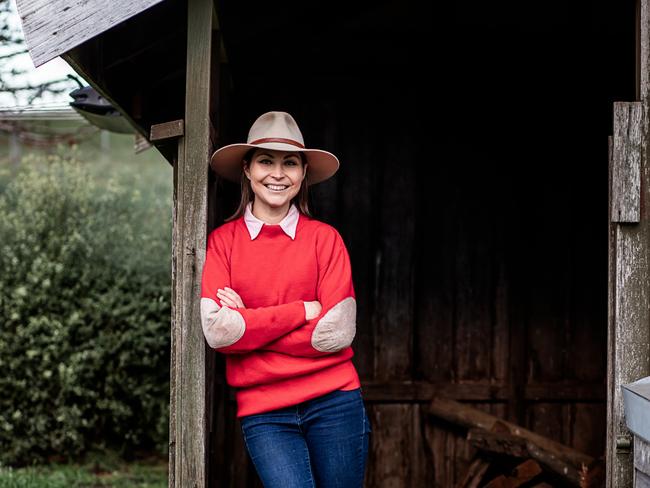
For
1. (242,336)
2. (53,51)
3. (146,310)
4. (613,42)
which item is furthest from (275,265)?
(146,310)

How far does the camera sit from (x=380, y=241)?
5.59 m

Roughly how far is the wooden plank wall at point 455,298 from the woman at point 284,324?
6.31ft

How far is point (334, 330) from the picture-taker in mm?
3426

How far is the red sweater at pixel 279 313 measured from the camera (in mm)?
3355

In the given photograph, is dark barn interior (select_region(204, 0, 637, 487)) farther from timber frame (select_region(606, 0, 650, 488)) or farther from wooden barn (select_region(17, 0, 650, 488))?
timber frame (select_region(606, 0, 650, 488))

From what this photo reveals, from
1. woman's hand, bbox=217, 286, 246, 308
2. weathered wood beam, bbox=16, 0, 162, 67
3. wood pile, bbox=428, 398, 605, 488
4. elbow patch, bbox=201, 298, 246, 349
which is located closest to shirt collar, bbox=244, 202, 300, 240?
woman's hand, bbox=217, 286, 246, 308

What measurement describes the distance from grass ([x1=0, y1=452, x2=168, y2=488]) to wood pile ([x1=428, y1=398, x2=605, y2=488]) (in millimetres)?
2722

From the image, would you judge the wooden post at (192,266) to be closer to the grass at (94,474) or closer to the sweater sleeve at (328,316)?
the sweater sleeve at (328,316)

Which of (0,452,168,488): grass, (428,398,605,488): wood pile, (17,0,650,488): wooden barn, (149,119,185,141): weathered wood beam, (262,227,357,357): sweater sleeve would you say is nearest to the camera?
(262,227,357,357): sweater sleeve

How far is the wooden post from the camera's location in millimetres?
3502

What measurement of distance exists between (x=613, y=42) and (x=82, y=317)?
4887 millimetres

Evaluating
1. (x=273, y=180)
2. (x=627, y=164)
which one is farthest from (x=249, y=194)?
(x=627, y=164)

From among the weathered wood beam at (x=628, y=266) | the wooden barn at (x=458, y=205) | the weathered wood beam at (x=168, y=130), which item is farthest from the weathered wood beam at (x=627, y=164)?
the wooden barn at (x=458, y=205)

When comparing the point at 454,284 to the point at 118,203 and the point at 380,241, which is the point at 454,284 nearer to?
the point at 380,241
